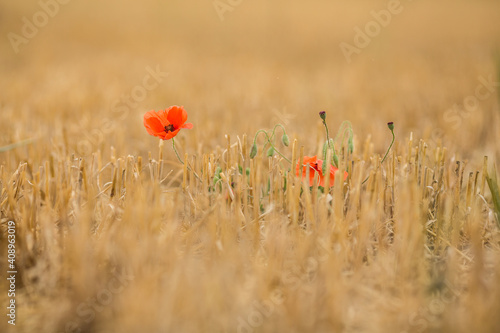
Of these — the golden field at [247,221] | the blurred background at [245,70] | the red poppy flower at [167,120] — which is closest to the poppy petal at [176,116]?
→ the red poppy flower at [167,120]

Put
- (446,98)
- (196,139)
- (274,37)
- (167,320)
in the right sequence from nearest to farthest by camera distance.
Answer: (167,320), (196,139), (446,98), (274,37)

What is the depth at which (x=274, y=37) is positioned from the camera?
17.4 ft

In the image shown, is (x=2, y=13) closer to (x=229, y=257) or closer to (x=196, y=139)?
(x=196, y=139)

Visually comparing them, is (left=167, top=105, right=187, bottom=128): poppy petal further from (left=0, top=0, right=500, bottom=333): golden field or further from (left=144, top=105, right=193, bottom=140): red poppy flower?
(left=0, top=0, right=500, bottom=333): golden field

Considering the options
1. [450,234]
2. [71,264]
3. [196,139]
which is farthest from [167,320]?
[196,139]

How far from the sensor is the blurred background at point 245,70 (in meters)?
2.68

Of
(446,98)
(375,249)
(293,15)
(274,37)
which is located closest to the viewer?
(375,249)

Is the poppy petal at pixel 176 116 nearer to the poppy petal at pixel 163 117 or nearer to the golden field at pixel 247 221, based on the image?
the poppy petal at pixel 163 117

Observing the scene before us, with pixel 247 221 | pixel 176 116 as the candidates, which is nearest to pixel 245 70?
pixel 176 116

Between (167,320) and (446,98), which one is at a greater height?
(446,98)

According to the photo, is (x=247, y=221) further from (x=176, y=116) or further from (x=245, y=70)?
(x=245, y=70)

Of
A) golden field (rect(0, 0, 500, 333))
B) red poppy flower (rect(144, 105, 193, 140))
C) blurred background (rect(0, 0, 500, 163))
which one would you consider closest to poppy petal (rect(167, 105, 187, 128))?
red poppy flower (rect(144, 105, 193, 140))

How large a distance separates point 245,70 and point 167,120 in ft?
9.23

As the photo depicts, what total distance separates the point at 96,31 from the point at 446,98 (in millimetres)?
3834
